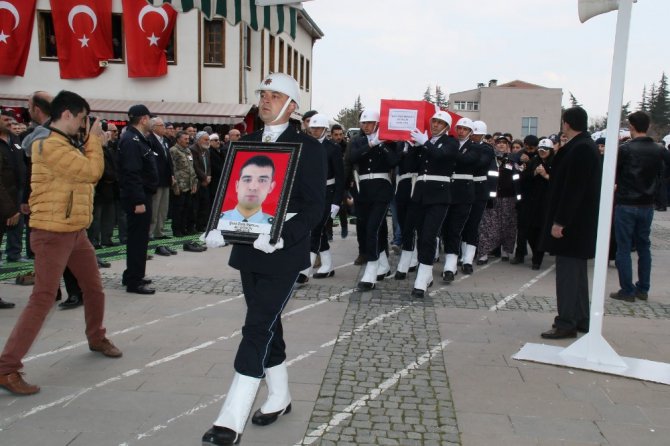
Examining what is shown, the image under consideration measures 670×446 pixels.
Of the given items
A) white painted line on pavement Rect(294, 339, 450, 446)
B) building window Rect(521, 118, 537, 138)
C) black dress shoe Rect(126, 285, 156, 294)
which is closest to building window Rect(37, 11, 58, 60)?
black dress shoe Rect(126, 285, 156, 294)

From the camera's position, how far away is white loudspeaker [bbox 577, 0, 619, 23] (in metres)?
5.03

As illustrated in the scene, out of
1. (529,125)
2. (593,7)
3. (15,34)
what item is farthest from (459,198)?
(529,125)

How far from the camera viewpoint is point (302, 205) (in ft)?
11.9

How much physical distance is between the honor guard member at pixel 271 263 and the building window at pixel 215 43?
2362 centimetres

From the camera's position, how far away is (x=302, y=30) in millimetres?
38094

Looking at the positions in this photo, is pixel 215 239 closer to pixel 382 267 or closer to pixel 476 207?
pixel 382 267

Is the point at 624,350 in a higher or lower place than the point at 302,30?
lower

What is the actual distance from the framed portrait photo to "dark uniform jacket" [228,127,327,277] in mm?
91

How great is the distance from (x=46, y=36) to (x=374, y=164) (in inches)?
915

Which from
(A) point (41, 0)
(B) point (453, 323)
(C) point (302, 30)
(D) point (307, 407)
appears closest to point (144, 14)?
(A) point (41, 0)

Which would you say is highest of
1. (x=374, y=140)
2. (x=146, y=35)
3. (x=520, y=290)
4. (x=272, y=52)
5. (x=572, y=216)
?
(x=272, y=52)

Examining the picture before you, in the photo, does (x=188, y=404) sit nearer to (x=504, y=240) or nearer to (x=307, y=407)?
(x=307, y=407)

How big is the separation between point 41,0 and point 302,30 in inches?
652

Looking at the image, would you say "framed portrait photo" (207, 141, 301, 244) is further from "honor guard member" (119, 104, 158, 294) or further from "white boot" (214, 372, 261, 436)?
"honor guard member" (119, 104, 158, 294)
